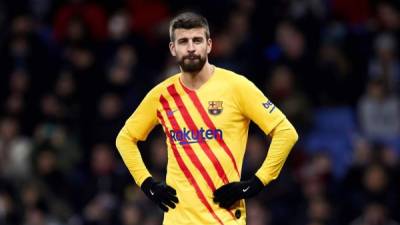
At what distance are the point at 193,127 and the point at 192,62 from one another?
0.47 m

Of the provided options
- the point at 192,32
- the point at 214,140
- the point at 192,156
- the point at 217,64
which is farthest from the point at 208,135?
the point at 217,64

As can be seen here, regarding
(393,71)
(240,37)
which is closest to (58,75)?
(240,37)

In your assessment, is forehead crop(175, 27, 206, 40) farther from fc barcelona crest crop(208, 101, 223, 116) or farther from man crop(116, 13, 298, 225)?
fc barcelona crest crop(208, 101, 223, 116)

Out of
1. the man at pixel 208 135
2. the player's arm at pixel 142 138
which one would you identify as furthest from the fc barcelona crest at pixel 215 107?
the player's arm at pixel 142 138

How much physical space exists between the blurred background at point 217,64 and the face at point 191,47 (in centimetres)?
447

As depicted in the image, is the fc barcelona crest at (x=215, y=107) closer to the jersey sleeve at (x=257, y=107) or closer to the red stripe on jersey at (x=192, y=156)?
the jersey sleeve at (x=257, y=107)

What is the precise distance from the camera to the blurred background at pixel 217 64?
40.3 ft

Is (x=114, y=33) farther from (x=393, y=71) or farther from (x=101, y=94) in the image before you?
(x=393, y=71)

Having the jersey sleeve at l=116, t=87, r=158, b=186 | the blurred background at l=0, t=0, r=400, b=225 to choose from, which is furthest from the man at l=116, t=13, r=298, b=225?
the blurred background at l=0, t=0, r=400, b=225

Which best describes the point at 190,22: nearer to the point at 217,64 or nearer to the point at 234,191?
the point at 234,191

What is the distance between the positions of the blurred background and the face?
14.7ft

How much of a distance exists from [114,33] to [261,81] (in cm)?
248

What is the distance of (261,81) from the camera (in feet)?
44.4

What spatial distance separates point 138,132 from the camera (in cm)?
805
